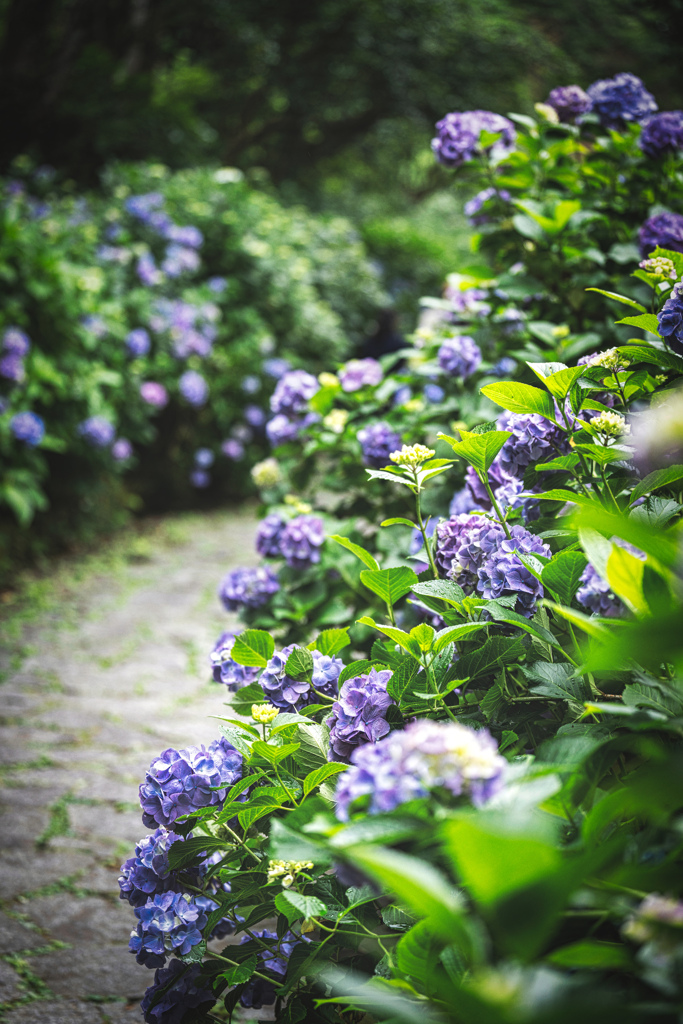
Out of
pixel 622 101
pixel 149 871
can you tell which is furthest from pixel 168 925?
pixel 622 101

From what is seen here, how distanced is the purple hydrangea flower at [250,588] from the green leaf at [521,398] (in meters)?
0.88

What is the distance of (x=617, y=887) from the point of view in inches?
22.5

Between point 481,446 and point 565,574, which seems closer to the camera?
point 565,574

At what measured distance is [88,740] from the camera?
249 centimetres

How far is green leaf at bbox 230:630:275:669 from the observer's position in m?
0.98

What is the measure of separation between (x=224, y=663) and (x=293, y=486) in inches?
34.4

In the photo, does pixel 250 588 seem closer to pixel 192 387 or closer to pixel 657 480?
pixel 657 480

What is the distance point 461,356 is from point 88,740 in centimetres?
188

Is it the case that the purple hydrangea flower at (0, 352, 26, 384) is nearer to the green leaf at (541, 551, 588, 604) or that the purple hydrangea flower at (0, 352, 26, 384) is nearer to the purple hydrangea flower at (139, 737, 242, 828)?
the purple hydrangea flower at (139, 737, 242, 828)

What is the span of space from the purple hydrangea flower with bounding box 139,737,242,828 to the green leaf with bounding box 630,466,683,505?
668mm

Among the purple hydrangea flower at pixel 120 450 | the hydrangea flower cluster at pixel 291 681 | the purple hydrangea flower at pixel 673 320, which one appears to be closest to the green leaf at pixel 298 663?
the hydrangea flower cluster at pixel 291 681

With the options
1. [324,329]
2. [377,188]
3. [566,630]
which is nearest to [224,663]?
[566,630]

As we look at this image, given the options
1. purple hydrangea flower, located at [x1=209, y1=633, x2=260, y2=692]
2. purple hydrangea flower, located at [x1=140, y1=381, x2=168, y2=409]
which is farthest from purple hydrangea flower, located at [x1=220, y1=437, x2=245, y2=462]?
purple hydrangea flower, located at [x1=209, y1=633, x2=260, y2=692]

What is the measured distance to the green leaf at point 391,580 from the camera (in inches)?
37.9
